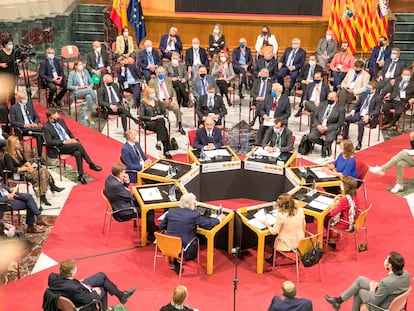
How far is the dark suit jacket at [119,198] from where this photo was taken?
30.4 feet

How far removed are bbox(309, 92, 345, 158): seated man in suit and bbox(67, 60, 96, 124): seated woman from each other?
4272 millimetres

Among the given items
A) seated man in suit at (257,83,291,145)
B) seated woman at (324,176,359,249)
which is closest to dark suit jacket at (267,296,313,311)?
seated woman at (324,176,359,249)

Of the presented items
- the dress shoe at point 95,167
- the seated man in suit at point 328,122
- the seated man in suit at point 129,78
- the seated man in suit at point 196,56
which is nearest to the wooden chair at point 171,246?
the dress shoe at point 95,167

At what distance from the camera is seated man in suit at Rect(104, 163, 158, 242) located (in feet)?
30.4

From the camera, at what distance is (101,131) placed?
529 inches

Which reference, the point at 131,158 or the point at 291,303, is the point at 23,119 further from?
the point at 291,303

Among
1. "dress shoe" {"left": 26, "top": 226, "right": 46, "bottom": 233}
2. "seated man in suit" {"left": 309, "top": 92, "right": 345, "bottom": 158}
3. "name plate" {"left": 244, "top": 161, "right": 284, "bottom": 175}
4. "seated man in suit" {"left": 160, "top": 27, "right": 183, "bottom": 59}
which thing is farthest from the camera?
"seated man in suit" {"left": 160, "top": 27, "right": 183, "bottom": 59}

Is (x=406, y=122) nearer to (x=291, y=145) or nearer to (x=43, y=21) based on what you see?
(x=291, y=145)

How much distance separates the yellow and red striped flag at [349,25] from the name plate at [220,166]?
751 centimetres

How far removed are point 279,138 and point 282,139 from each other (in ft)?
0.16

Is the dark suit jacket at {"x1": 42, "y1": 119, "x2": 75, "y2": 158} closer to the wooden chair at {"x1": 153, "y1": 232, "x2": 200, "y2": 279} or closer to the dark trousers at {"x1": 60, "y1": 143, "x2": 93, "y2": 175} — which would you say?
the dark trousers at {"x1": 60, "y1": 143, "x2": 93, "y2": 175}

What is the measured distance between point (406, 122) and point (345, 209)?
232 inches

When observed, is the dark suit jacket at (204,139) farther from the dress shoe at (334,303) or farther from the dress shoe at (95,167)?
the dress shoe at (334,303)

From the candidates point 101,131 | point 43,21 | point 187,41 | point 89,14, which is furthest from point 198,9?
point 101,131
